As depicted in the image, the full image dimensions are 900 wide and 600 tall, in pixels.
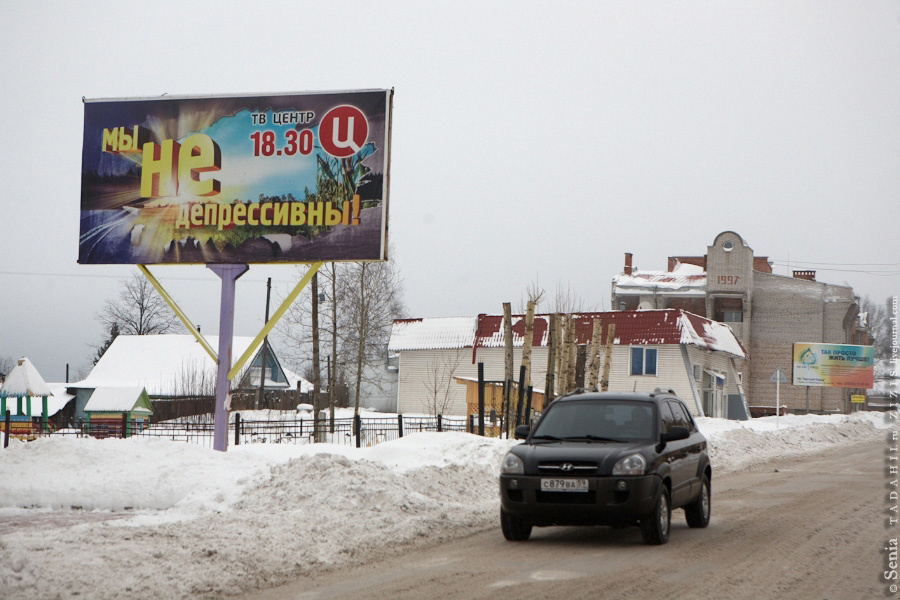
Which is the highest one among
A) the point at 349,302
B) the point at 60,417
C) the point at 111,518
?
the point at 349,302

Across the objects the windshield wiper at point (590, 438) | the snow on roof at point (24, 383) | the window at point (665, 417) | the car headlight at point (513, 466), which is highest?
the window at point (665, 417)

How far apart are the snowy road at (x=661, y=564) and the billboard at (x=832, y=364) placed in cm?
4961

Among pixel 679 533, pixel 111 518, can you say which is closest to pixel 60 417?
pixel 111 518

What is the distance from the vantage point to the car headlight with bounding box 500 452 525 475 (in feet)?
31.5

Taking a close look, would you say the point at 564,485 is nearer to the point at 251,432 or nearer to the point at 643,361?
the point at 251,432

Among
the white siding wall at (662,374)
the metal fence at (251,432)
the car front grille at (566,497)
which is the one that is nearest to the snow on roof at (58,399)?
the metal fence at (251,432)

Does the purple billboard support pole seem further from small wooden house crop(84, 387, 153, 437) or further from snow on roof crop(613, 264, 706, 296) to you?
snow on roof crop(613, 264, 706, 296)

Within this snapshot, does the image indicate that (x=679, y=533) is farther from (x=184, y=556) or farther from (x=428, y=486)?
(x=184, y=556)

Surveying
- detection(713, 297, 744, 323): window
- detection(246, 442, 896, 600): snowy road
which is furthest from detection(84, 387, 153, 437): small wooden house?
detection(713, 297, 744, 323): window

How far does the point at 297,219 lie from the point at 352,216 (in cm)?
111

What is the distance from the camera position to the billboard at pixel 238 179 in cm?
1727

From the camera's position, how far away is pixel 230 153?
17750mm

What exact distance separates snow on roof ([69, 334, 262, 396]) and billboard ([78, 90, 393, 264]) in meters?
36.1

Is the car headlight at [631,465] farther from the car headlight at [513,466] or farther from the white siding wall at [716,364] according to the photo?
the white siding wall at [716,364]
